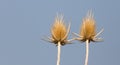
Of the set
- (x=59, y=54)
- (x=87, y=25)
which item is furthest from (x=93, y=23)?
(x=59, y=54)

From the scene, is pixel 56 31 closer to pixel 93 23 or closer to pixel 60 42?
pixel 60 42

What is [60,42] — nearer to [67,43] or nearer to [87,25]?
[67,43]

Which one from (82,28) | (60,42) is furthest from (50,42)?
(82,28)

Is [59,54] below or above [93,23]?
below
